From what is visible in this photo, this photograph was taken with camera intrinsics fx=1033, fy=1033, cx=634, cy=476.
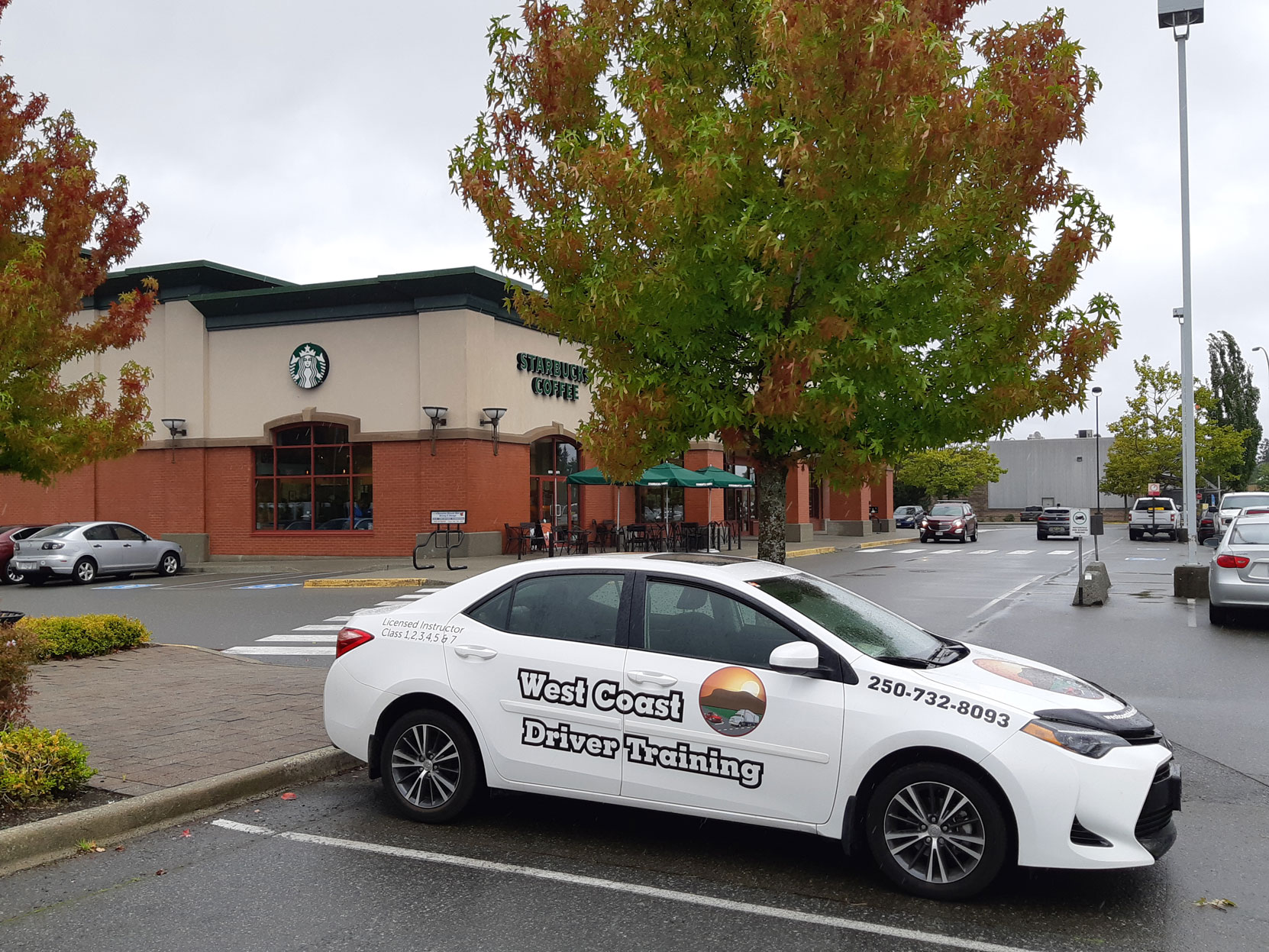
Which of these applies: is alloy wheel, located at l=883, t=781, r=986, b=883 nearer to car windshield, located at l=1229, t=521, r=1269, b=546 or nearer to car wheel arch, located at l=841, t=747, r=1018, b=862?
car wheel arch, located at l=841, t=747, r=1018, b=862

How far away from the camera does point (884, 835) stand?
15.2ft

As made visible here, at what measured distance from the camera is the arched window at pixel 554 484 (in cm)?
2981

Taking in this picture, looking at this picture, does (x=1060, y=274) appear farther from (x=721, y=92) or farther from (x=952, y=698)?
(x=952, y=698)

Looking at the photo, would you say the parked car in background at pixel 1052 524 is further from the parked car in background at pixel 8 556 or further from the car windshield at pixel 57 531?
the parked car in background at pixel 8 556

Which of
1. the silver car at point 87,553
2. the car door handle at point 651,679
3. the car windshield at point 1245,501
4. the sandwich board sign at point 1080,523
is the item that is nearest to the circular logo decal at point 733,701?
the car door handle at point 651,679

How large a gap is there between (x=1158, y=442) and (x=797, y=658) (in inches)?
2250

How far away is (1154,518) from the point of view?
4253cm

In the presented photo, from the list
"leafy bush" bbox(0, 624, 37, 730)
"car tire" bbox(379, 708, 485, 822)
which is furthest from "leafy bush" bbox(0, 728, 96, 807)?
"car tire" bbox(379, 708, 485, 822)

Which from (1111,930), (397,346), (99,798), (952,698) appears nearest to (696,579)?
(952,698)

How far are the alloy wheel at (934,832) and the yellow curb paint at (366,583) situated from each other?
671 inches

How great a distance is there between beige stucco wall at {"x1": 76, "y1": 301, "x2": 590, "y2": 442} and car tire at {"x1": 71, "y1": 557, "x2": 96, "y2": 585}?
6941mm

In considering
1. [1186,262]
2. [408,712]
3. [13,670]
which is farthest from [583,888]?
[1186,262]

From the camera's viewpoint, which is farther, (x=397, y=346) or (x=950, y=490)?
(x=950, y=490)

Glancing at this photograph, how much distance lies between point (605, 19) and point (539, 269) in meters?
2.22
